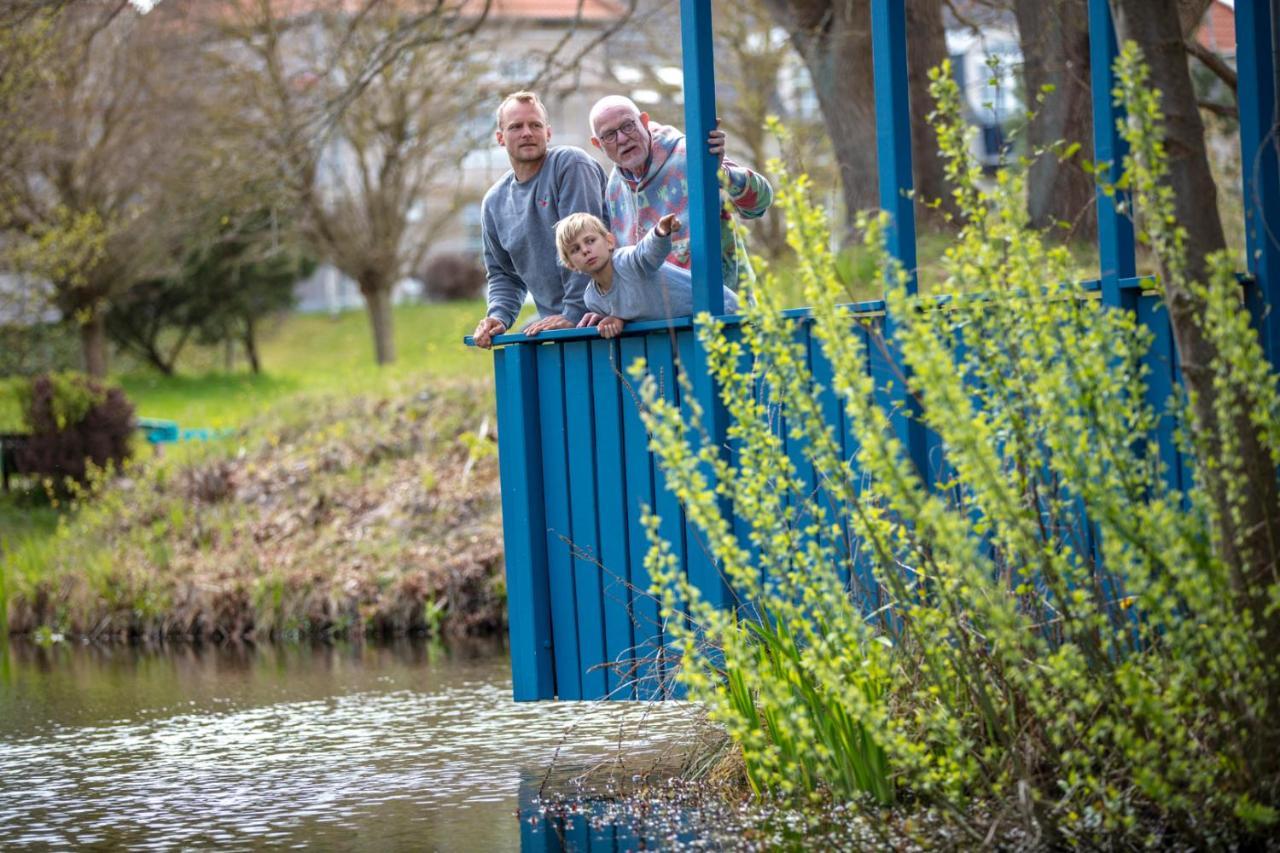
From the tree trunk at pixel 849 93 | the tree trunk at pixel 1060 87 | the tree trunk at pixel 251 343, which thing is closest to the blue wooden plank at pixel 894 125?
the tree trunk at pixel 1060 87

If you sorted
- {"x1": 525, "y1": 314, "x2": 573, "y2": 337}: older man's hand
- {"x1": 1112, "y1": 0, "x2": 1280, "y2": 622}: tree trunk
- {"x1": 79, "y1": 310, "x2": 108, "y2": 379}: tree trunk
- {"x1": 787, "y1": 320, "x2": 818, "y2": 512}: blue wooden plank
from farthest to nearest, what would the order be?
{"x1": 79, "y1": 310, "x2": 108, "y2": 379}: tree trunk
{"x1": 525, "y1": 314, "x2": 573, "y2": 337}: older man's hand
{"x1": 787, "y1": 320, "x2": 818, "y2": 512}: blue wooden plank
{"x1": 1112, "y1": 0, "x2": 1280, "y2": 622}: tree trunk

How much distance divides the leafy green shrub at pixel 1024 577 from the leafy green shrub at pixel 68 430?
15.3m

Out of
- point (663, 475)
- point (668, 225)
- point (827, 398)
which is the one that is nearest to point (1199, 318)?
point (827, 398)

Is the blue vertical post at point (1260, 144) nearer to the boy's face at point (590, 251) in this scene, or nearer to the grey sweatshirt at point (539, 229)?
the boy's face at point (590, 251)

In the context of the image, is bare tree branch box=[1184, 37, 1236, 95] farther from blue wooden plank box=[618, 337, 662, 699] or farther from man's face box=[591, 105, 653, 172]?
blue wooden plank box=[618, 337, 662, 699]

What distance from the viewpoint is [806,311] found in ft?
20.1

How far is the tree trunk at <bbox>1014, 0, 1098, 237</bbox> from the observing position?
1131 centimetres

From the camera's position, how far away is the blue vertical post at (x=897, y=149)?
575 cm

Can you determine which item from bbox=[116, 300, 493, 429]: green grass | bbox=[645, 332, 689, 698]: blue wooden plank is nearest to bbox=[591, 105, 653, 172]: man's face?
bbox=[645, 332, 689, 698]: blue wooden plank

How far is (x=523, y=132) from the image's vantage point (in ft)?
23.6

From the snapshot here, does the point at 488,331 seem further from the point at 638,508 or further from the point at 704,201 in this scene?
the point at 704,201

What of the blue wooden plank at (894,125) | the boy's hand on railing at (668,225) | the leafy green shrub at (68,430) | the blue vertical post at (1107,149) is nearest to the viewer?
the blue vertical post at (1107,149)

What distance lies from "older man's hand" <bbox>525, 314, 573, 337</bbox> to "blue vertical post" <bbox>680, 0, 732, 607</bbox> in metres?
0.71

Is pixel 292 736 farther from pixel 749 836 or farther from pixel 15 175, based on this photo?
pixel 15 175
